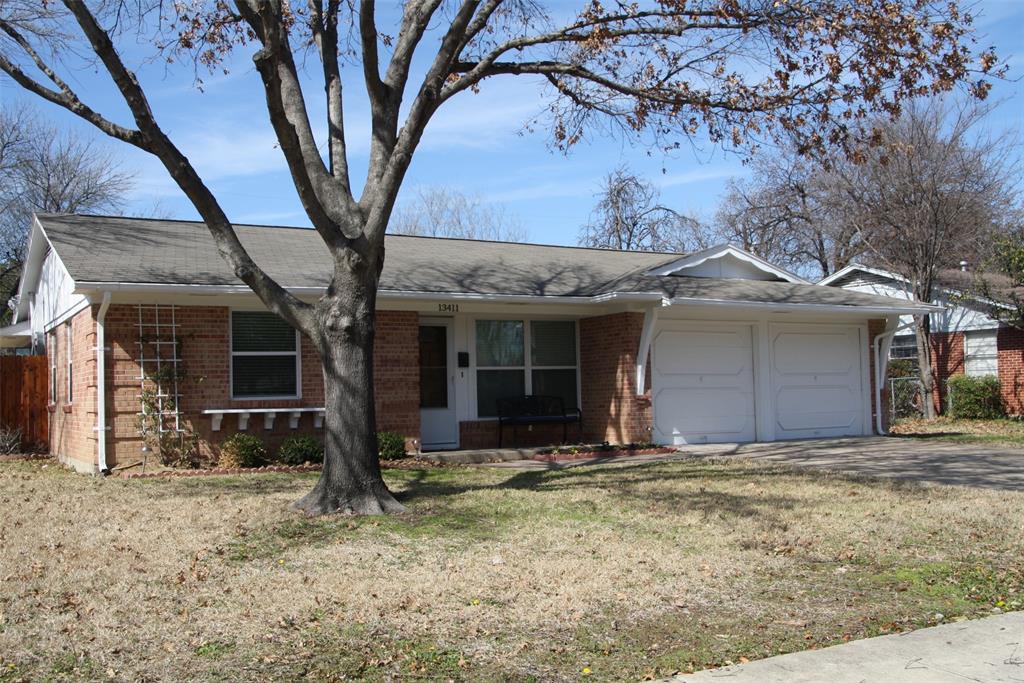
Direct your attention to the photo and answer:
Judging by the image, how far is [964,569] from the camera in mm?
7520

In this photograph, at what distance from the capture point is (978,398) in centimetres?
2342

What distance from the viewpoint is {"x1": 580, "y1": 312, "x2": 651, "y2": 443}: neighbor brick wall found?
16.0 meters

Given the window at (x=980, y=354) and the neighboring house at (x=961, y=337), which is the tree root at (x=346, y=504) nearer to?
the neighboring house at (x=961, y=337)

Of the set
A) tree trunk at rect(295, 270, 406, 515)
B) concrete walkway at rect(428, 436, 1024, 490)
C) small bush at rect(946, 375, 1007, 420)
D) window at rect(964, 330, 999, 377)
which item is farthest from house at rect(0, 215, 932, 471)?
window at rect(964, 330, 999, 377)

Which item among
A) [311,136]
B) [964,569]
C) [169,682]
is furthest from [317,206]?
[964,569]

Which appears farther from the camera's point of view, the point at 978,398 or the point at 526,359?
the point at 978,398

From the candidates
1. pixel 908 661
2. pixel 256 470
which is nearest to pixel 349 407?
pixel 256 470

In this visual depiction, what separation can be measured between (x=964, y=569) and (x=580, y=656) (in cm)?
374

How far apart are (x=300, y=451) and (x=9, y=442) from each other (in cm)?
775

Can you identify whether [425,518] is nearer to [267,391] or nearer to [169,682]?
[169,682]

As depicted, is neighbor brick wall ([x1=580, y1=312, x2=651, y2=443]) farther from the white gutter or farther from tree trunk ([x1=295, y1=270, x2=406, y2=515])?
tree trunk ([x1=295, y1=270, x2=406, y2=515])

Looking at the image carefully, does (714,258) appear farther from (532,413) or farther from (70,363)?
(70,363)

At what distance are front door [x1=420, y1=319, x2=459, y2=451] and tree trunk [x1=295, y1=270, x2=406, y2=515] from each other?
21.0 feet

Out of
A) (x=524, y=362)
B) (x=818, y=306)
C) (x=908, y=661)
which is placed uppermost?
(x=818, y=306)
